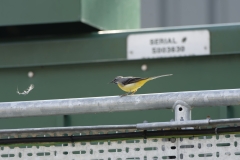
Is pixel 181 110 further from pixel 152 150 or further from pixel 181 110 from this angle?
pixel 152 150

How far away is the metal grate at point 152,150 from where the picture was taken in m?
2.84

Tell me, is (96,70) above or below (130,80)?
above

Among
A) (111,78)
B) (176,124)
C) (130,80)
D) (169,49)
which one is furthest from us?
(111,78)

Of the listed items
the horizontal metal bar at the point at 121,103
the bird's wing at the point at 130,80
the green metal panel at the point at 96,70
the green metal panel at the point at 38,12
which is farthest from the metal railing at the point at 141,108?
the green metal panel at the point at 38,12

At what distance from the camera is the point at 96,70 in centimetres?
671

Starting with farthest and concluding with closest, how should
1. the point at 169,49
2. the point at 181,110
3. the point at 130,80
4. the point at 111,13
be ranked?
the point at 111,13 → the point at 169,49 → the point at 130,80 → the point at 181,110

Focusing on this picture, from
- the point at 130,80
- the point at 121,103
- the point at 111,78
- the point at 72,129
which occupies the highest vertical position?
the point at 111,78

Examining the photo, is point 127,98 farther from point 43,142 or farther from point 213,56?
point 213,56

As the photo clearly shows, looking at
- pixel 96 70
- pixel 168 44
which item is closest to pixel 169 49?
pixel 168 44

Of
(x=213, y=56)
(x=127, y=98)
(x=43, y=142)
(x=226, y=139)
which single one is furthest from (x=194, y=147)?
(x=213, y=56)

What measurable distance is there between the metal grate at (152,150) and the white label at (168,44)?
11.3 ft

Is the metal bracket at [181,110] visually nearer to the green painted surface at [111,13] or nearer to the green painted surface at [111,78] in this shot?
the green painted surface at [111,78]

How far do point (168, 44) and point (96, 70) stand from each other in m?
0.81

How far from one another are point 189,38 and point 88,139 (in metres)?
3.67
